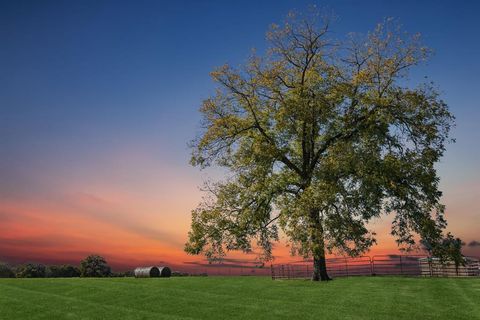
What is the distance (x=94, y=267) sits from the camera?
64250 millimetres

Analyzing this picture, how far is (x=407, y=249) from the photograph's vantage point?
32531 millimetres

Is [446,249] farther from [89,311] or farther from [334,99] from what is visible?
[89,311]

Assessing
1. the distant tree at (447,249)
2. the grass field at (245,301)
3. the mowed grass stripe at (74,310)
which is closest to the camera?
the grass field at (245,301)

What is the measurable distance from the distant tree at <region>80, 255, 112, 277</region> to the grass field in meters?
32.6

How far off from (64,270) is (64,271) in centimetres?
14

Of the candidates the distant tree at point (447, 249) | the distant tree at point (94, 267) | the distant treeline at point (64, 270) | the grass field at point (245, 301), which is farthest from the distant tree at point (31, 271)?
the distant tree at point (447, 249)

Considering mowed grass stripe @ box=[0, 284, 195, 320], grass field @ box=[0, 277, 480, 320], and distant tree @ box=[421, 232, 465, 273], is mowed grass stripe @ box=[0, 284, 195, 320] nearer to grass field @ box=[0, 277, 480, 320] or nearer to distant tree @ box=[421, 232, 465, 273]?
grass field @ box=[0, 277, 480, 320]

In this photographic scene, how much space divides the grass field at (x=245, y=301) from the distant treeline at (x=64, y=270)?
1287 inches

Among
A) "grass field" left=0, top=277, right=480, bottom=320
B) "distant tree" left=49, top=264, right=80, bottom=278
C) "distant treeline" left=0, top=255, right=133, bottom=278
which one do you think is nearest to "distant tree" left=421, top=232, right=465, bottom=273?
"grass field" left=0, top=277, right=480, bottom=320

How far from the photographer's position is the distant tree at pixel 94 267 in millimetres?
63781

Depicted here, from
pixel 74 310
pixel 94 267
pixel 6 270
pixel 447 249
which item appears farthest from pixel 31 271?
pixel 447 249

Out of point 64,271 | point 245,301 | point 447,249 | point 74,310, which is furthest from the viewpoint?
point 64,271

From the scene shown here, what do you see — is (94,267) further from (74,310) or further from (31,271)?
(74,310)

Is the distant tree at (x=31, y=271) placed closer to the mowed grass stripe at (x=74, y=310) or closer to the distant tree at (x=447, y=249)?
the mowed grass stripe at (x=74, y=310)
